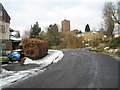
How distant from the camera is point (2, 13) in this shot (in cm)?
3400

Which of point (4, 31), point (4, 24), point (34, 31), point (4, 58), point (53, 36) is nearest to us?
point (4, 58)

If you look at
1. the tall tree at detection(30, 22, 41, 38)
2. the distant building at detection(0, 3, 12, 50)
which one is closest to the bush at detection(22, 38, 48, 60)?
the distant building at detection(0, 3, 12, 50)

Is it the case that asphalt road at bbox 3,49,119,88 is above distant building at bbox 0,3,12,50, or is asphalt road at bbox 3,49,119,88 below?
below

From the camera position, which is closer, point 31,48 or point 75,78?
point 75,78

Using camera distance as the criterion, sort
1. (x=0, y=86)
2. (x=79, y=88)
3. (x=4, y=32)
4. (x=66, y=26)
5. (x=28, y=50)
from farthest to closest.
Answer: (x=66, y=26)
(x=4, y=32)
(x=28, y=50)
(x=0, y=86)
(x=79, y=88)

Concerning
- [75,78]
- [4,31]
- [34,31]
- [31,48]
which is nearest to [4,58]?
[31,48]

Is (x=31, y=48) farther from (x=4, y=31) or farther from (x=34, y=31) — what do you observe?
(x=34, y=31)

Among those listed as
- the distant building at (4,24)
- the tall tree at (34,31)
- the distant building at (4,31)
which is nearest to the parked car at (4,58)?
the distant building at (4,31)

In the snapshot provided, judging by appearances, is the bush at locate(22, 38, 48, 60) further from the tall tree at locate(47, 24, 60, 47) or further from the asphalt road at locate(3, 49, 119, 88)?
the tall tree at locate(47, 24, 60, 47)

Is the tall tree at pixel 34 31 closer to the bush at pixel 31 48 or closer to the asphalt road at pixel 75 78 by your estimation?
the bush at pixel 31 48

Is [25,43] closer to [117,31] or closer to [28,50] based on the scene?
[28,50]

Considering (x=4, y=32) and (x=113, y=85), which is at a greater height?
(x=4, y=32)

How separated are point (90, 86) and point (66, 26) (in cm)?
12049

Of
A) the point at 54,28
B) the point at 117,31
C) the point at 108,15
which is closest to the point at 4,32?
the point at 108,15
